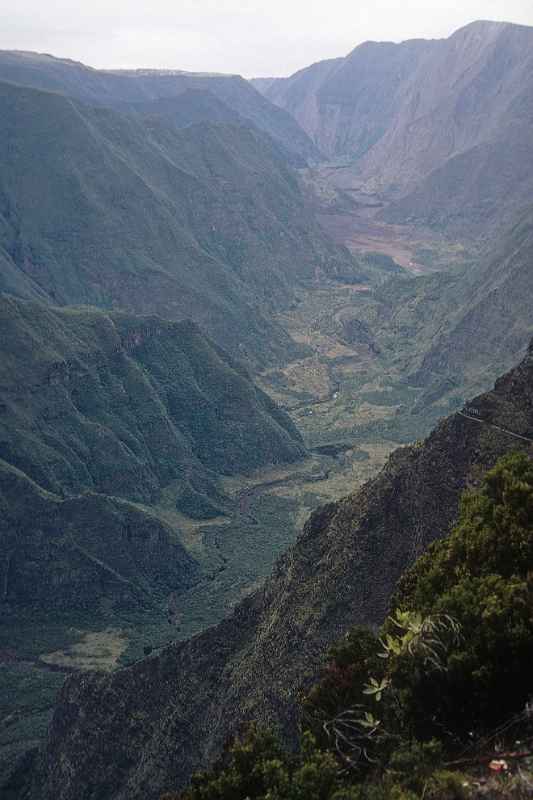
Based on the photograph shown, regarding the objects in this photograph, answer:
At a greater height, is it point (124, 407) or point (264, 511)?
point (124, 407)

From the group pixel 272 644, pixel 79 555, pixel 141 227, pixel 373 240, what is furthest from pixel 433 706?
pixel 373 240

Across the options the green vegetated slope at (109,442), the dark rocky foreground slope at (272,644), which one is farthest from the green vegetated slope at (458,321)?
the dark rocky foreground slope at (272,644)

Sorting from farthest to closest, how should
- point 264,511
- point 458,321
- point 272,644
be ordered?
point 458,321 → point 264,511 → point 272,644

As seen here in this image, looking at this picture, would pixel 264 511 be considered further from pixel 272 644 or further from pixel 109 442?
pixel 272 644

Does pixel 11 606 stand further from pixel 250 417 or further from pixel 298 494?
pixel 250 417

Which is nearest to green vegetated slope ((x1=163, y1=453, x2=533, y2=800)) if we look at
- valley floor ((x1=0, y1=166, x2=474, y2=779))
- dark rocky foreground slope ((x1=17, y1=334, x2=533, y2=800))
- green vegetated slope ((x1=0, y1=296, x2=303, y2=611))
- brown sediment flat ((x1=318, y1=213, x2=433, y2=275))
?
dark rocky foreground slope ((x1=17, y1=334, x2=533, y2=800))

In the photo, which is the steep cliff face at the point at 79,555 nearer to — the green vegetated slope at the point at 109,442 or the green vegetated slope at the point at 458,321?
the green vegetated slope at the point at 109,442
